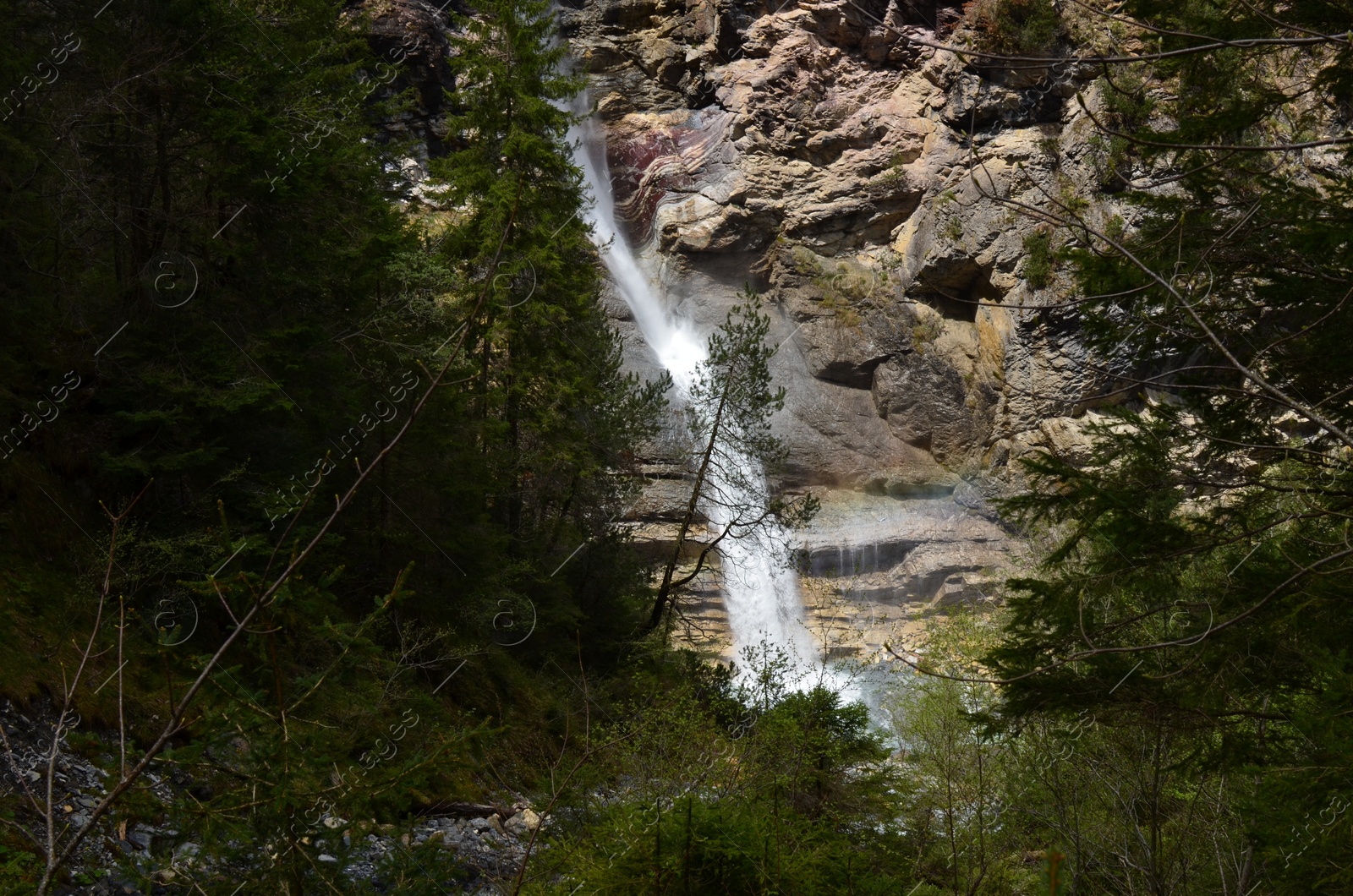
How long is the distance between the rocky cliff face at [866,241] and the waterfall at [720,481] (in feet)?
1.95

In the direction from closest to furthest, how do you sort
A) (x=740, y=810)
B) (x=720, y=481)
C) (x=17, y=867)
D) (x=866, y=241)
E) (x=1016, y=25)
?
(x=17, y=867) < (x=740, y=810) < (x=720, y=481) < (x=1016, y=25) < (x=866, y=241)

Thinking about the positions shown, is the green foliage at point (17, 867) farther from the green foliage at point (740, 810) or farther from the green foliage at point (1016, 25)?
the green foliage at point (1016, 25)

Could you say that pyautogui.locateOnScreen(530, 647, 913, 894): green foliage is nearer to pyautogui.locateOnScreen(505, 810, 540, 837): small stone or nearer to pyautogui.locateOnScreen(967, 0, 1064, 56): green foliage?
Result: pyautogui.locateOnScreen(505, 810, 540, 837): small stone

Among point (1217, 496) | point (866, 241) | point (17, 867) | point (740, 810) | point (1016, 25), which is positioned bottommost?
point (866, 241)

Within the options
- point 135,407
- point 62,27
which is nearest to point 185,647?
point 135,407

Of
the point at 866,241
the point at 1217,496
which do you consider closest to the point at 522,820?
the point at 1217,496

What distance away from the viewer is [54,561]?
784 centimetres

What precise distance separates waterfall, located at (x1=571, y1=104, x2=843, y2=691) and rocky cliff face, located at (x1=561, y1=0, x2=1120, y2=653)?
1.95 ft

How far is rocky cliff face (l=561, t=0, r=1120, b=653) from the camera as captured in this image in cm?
2636

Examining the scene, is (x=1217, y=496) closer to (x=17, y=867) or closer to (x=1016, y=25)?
(x=17, y=867)

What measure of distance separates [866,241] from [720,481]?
45.1 ft

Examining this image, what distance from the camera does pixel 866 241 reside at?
30719 mm

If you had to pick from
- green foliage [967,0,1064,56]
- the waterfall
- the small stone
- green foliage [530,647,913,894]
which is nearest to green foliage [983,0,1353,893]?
green foliage [530,647,913,894]

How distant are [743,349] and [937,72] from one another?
740 inches
